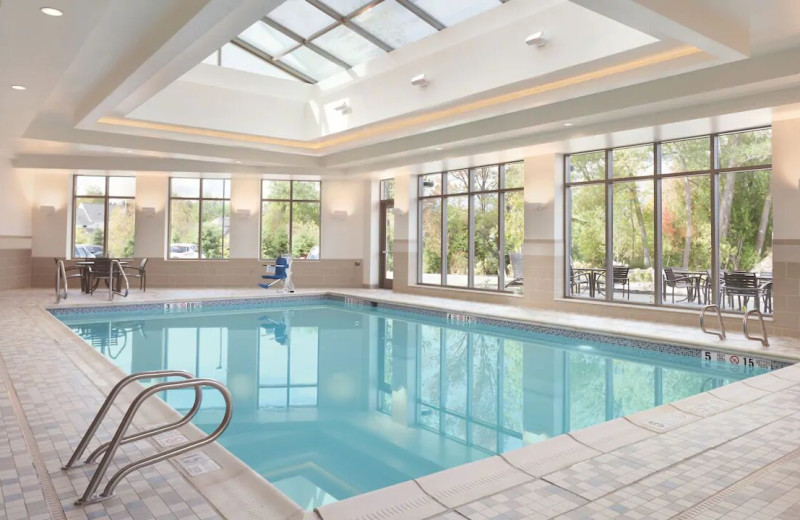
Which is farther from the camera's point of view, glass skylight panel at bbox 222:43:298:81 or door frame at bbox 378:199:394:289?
door frame at bbox 378:199:394:289

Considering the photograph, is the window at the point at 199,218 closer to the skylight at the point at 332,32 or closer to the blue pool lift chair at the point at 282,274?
the blue pool lift chair at the point at 282,274

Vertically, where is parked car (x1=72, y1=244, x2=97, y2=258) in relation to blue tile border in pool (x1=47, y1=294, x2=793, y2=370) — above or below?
above

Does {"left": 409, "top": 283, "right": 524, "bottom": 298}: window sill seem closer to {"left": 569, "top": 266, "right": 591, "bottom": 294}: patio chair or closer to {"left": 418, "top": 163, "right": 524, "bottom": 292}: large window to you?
{"left": 418, "top": 163, "right": 524, "bottom": 292}: large window

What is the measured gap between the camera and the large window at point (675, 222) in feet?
23.5

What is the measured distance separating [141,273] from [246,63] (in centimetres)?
497

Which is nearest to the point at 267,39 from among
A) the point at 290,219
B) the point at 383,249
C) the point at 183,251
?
the point at 290,219

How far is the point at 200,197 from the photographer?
13109 mm

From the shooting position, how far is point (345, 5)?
311 inches

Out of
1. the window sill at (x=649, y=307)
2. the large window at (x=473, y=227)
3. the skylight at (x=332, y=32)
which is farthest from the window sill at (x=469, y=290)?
the skylight at (x=332, y=32)

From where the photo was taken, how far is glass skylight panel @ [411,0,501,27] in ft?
23.1

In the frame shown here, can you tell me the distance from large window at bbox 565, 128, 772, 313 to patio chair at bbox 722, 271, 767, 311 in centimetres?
1

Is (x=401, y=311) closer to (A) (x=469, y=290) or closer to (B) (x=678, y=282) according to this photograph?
(A) (x=469, y=290)

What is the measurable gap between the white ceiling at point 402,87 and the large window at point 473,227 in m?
1.04

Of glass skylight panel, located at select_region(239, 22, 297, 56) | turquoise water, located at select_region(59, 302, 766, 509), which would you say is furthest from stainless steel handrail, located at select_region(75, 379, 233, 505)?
glass skylight panel, located at select_region(239, 22, 297, 56)
